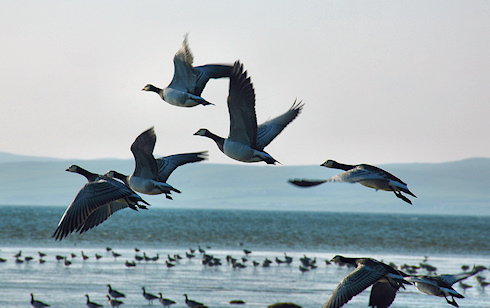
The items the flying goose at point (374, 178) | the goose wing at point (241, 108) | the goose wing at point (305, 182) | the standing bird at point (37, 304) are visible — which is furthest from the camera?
the standing bird at point (37, 304)

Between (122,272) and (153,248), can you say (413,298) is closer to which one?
(122,272)

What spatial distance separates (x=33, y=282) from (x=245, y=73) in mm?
22358

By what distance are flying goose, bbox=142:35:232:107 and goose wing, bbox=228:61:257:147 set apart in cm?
51

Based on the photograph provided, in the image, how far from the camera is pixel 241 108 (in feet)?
44.9

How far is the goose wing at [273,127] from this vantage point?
15.8m

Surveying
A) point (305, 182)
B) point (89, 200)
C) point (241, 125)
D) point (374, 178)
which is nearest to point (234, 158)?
point (241, 125)

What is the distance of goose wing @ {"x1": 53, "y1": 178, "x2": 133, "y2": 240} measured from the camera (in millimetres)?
13094

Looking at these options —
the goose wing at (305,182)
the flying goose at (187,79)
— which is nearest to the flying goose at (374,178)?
the goose wing at (305,182)

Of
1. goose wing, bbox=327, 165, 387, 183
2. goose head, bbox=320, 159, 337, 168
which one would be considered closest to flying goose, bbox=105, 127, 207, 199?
goose wing, bbox=327, 165, 387, 183

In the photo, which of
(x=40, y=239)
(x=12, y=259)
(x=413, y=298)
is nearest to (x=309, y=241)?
(x=40, y=239)

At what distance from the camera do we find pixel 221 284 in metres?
34.1

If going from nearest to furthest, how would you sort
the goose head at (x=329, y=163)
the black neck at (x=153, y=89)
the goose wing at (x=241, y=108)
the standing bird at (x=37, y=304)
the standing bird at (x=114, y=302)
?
the goose wing at (x=241, y=108) → the goose head at (x=329, y=163) → the black neck at (x=153, y=89) → the standing bird at (x=37, y=304) → the standing bird at (x=114, y=302)

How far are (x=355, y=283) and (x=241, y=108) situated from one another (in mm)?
3691

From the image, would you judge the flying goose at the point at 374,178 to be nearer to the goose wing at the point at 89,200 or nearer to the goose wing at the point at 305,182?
the goose wing at the point at 305,182
